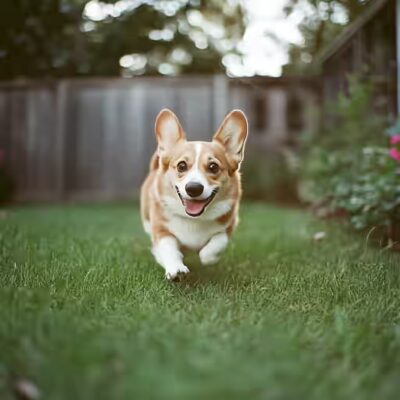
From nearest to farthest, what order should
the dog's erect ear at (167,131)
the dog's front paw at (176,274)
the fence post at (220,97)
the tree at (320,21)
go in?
the dog's front paw at (176,274) < the dog's erect ear at (167,131) < the tree at (320,21) < the fence post at (220,97)

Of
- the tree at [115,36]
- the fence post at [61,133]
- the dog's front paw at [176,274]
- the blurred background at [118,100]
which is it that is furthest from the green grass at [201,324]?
the tree at [115,36]

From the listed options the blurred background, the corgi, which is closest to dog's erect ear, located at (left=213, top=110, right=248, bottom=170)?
the corgi

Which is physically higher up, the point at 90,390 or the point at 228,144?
the point at 228,144

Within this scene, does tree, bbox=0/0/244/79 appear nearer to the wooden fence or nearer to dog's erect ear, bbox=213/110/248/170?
the wooden fence

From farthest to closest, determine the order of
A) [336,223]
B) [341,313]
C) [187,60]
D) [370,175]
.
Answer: [187,60] → [336,223] → [370,175] → [341,313]

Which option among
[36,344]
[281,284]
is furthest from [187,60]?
[36,344]

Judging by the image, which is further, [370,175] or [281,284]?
[370,175]

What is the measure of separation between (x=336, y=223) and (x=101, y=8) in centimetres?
424

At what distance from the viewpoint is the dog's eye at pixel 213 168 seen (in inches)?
99.3

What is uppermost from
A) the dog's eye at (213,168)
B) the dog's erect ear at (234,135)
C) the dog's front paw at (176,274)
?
the dog's erect ear at (234,135)

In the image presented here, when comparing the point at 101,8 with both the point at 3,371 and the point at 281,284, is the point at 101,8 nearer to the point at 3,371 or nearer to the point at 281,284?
the point at 281,284

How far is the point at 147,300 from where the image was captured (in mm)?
2039

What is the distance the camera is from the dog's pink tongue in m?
2.48

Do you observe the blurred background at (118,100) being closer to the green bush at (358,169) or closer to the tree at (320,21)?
the tree at (320,21)
